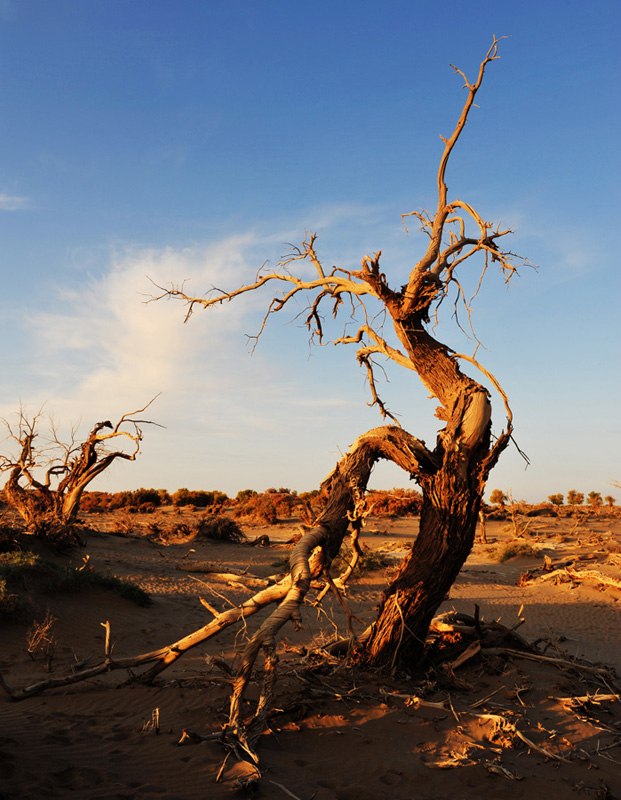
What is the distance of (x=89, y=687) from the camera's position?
18.1 feet

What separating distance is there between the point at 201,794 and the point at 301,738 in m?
1.11

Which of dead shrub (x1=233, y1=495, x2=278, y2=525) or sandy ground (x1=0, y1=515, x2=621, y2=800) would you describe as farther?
dead shrub (x1=233, y1=495, x2=278, y2=525)

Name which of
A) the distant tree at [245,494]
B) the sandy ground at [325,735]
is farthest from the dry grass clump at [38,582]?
the distant tree at [245,494]

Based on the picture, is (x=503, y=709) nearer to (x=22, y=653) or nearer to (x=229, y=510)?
(x=22, y=653)

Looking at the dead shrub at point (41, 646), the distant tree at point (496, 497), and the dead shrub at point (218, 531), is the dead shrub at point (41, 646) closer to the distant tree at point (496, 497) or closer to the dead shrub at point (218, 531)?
the dead shrub at point (218, 531)

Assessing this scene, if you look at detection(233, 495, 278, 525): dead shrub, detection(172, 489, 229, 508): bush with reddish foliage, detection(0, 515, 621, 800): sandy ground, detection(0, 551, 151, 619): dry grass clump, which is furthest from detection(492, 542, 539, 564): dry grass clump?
detection(172, 489, 229, 508): bush with reddish foliage

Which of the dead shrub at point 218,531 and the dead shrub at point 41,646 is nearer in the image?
the dead shrub at point 41,646

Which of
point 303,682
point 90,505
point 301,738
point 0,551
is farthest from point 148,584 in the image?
point 90,505

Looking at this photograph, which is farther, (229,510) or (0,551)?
(229,510)

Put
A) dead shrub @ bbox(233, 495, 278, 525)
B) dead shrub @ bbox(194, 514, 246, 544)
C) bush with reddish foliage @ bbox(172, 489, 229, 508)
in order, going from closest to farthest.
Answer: dead shrub @ bbox(194, 514, 246, 544) < dead shrub @ bbox(233, 495, 278, 525) < bush with reddish foliage @ bbox(172, 489, 229, 508)

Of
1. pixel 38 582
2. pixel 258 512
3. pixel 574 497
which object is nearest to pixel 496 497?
pixel 574 497

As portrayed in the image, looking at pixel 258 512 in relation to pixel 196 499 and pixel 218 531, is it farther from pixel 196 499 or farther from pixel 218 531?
pixel 218 531

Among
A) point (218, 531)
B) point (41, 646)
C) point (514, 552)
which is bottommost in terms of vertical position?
point (41, 646)

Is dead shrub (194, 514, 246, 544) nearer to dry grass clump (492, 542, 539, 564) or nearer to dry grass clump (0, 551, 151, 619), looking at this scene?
dry grass clump (0, 551, 151, 619)
